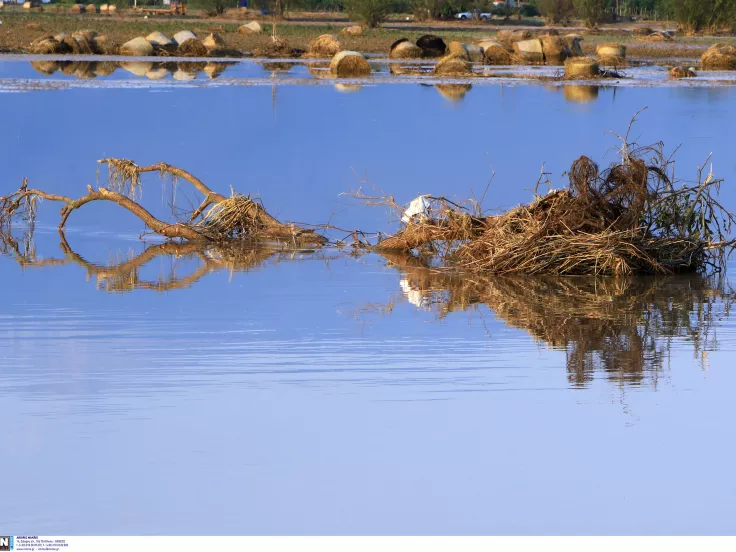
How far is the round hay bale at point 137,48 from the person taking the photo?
54500 mm

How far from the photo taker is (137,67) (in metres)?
46.5

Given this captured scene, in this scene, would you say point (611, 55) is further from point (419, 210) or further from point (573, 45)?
point (419, 210)

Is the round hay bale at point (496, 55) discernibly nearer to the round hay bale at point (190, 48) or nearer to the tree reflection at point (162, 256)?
the round hay bale at point (190, 48)

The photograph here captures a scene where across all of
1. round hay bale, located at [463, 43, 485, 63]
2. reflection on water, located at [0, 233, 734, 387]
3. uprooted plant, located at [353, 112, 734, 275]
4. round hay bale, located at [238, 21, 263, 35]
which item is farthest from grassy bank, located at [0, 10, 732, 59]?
uprooted plant, located at [353, 112, 734, 275]

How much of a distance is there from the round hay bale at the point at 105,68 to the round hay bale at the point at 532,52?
15851 mm

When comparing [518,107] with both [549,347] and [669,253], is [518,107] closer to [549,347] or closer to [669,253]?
[669,253]

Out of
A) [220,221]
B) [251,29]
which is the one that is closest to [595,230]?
[220,221]

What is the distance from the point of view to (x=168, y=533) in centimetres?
604

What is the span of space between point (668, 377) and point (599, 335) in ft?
4.01

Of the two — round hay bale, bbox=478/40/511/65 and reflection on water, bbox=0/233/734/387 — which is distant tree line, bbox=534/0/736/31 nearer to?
round hay bale, bbox=478/40/511/65

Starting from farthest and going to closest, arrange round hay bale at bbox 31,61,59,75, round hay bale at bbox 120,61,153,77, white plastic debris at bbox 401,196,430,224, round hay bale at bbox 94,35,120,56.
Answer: round hay bale at bbox 94,35,120,56 → round hay bale at bbox 120,61,153,77 → round hay bale at bbox 31,61,59,75 → white plastic debris at bbox 401,196,430,224

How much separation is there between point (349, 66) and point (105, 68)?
8.26 meters

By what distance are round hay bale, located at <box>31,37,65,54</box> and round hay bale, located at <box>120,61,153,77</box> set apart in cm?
560

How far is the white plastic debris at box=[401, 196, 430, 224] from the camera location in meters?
12.9
